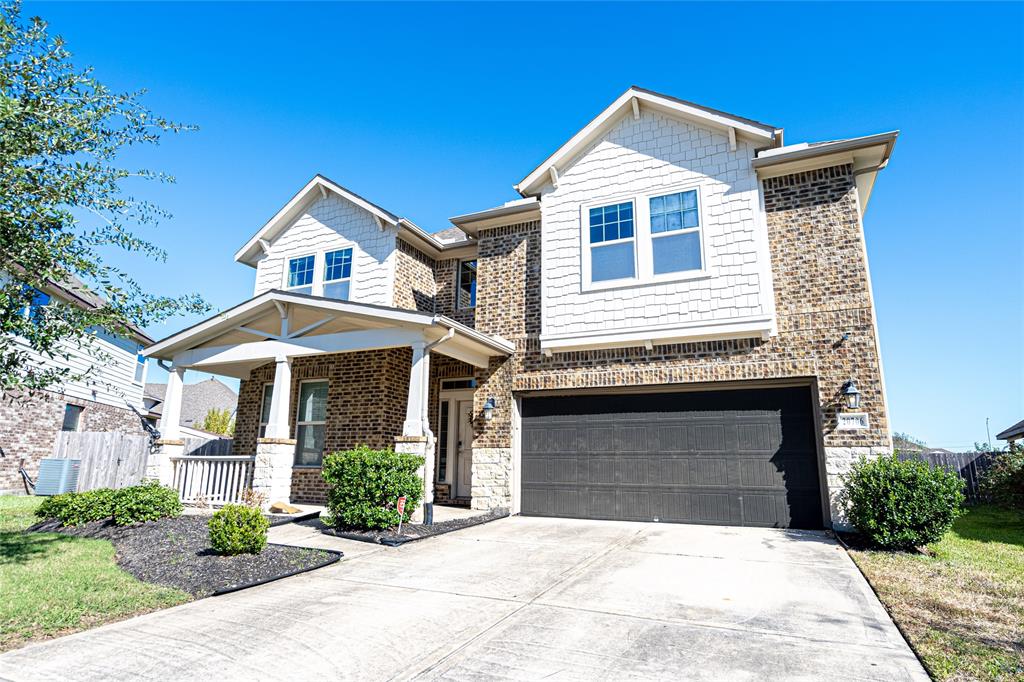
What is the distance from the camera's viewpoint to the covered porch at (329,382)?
10078 millimetres

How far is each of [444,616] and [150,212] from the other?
5671 mm

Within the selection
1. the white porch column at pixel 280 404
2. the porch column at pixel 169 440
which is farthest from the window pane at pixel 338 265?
the porch column at pixel 169 440

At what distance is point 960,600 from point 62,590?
842 centimetres

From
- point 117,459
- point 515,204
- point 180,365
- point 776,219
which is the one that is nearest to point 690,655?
point 776,219

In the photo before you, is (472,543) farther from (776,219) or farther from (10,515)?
(10,515)

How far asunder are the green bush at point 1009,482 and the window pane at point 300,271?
15783mm

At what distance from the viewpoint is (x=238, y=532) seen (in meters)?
6.66

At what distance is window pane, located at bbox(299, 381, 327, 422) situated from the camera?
44.4ft

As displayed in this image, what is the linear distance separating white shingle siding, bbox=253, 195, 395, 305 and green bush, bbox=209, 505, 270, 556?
7.04 m

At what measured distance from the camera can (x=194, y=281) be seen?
7.33 meters

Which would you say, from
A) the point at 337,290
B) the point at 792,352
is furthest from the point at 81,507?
the point at 792,352

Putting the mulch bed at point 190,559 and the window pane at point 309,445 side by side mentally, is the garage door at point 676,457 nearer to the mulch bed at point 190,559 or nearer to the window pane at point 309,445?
the window pane at point 309,445

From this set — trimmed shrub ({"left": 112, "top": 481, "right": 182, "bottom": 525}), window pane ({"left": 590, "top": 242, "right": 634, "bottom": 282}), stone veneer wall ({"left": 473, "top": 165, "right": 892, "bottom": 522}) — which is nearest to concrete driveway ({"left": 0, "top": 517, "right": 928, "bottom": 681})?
stone veneer wall ({"left": 473, "top": 165, "right": 892, "bottom": 522})

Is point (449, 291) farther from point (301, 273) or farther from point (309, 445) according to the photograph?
→ point (309, 445)
